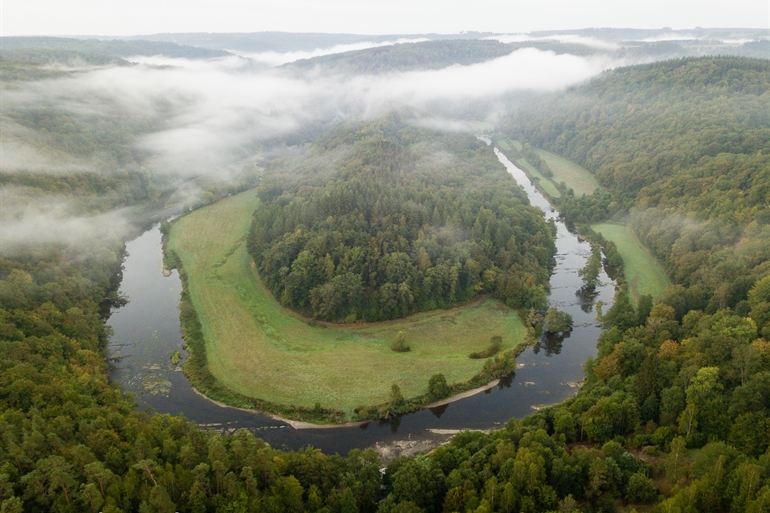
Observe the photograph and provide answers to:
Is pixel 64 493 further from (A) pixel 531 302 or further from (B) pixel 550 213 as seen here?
(B) pixel 550 213

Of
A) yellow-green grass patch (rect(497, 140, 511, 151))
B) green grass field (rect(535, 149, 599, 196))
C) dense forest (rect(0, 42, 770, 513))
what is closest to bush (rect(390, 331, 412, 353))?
dense forest (rect(0, 42, 770, 513))

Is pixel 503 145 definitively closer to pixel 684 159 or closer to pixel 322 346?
pixel 684 159

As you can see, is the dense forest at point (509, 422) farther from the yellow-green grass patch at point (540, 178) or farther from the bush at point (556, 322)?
the yellow-green grass patch at point (540, 178)

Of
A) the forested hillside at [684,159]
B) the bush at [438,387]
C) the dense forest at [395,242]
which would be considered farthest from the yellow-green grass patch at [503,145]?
the bush at [438,387]

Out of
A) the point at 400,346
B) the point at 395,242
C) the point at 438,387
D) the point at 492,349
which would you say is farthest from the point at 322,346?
the point at 492,349

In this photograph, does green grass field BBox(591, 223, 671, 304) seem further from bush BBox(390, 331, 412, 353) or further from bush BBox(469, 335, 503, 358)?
bush BBox(390, 331, 412, 353)

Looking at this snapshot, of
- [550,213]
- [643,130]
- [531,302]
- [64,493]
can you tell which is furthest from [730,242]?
[64,493]
